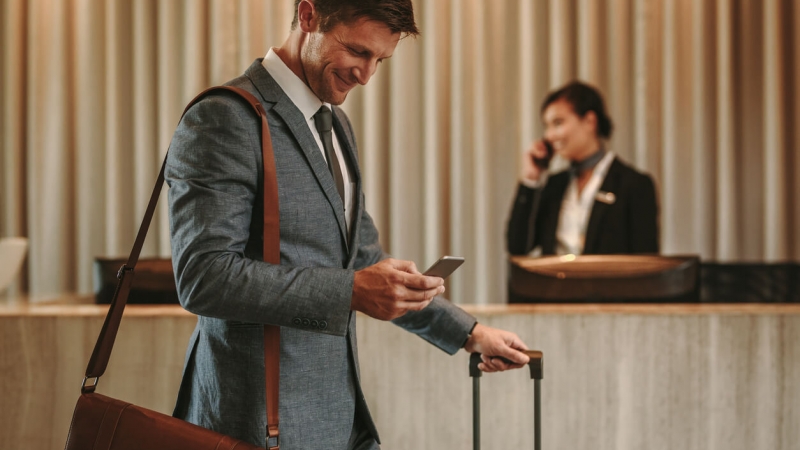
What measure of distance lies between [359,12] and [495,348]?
2.05 ft

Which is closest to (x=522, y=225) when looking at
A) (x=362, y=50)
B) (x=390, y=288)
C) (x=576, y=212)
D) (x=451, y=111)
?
(x=576, y=212)

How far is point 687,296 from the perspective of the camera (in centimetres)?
195

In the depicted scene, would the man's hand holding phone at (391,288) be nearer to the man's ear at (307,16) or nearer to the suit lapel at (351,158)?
the suit lapel at (351,158)

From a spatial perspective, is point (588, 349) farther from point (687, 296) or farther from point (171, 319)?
point (171, 319)

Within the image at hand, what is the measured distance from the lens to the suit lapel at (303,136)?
1.09 meters

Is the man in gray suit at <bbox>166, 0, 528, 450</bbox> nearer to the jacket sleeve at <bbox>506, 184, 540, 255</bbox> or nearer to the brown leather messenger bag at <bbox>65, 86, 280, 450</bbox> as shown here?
the brown leather messenger bag at <bbox>65, 86, 280, 450</bbox>

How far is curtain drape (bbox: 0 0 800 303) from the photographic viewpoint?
3.71 metres

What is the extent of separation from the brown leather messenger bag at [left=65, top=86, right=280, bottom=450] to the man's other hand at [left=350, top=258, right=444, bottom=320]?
119 mm

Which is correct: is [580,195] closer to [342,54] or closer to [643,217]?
[643,217]

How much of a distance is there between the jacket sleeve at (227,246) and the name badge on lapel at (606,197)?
222 centimetres

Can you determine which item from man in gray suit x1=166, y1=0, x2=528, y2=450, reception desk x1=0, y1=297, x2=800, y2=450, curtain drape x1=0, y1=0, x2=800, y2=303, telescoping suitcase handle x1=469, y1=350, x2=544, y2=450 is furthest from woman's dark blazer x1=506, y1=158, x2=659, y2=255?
man in gray suit x1=166, y1=0, x2=528, y2=450

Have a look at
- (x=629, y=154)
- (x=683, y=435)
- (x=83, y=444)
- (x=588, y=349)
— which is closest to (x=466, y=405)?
(x=588, y=349)

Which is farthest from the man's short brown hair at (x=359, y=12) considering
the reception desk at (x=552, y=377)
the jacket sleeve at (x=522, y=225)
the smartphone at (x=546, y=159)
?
the smartphone at (x=546, y=159)

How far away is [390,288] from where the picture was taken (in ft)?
3.20
